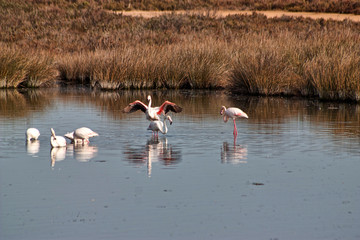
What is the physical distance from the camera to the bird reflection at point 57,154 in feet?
31.9

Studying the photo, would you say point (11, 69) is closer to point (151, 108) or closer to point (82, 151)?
point (151, 108)

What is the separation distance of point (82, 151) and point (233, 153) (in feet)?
7.69

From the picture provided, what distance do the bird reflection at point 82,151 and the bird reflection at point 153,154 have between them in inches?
20.6

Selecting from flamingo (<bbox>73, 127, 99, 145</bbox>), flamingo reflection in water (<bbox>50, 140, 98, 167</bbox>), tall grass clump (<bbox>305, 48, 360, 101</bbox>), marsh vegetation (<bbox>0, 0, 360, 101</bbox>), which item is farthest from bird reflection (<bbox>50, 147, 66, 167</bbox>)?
marsh vegetation (<bbox>0, 0, 360, 101</bbox>)

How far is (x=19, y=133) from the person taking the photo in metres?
12.4

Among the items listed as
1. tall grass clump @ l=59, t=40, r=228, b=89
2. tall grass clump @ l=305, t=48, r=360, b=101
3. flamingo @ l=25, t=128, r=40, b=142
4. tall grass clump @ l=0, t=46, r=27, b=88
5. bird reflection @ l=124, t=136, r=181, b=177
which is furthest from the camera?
tall grass clump @ l=59, t=40, r=228, b=89

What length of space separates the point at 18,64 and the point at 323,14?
141 ft

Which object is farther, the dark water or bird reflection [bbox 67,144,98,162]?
bird reflection [bbox 67,144,98,162]

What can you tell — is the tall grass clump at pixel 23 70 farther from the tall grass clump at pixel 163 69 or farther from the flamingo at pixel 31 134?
the flamingo at pixel 31 134

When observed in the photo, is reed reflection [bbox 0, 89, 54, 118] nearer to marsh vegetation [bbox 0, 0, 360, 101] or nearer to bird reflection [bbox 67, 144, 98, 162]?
marsh vegetation [bbox 0, 0, 360, 101]

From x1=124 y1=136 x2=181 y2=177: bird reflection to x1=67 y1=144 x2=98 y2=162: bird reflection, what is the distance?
0.52 metres

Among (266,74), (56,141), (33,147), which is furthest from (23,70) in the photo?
(56,141)

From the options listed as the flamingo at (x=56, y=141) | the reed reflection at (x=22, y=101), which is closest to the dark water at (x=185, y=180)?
the flamingo at (x=56, y=141)

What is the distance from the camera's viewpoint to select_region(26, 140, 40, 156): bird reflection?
10.4m
